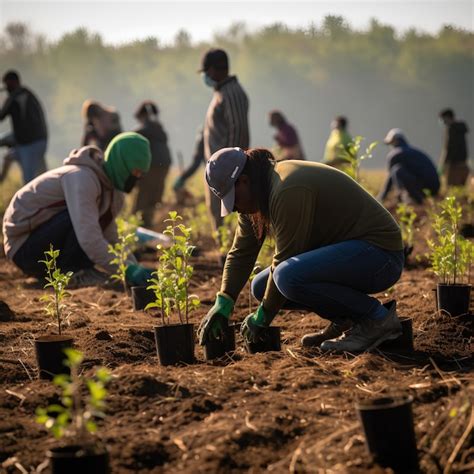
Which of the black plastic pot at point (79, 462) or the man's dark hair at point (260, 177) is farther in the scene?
the man's dark hair at point (260, 177)

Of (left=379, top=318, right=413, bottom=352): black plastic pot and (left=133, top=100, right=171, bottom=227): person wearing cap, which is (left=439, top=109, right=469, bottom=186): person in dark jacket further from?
(left=379, top=318, right=413, bottom=352): black plastic pot

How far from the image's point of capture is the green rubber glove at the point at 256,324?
4191 millimetres

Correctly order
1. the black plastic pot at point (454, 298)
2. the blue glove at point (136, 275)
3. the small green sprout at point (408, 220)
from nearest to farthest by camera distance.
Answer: the black plastic pot at point (454, 298) → the blue glove at point (136, 275) → the small green sprout at point (408, 220)

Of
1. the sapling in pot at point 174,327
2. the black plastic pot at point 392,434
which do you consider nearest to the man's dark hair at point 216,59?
the sapling in pot at point 174,327

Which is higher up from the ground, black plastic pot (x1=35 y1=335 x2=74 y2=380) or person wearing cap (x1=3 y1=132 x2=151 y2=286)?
person wearing cap (x1=3 y1=132 x2=151 y2=286)

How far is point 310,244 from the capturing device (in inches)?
172

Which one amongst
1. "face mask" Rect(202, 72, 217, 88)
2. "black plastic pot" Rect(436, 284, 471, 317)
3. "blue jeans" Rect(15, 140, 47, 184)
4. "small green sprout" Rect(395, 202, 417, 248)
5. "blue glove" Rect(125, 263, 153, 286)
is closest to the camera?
"black plastic pot" Rect(436, 284, 471, 317)

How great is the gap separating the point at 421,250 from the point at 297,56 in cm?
6005

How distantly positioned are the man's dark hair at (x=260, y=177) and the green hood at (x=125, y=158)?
2.39 meters

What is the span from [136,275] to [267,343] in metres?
2.00

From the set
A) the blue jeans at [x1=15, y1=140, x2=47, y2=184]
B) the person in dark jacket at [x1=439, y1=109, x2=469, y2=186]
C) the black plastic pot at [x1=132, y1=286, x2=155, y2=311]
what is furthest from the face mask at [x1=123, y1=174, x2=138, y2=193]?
the person in dark jacket at [x1=439, y1=109, x2=469, y2=186]

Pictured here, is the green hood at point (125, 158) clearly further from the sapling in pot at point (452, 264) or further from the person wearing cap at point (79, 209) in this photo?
the sapling in pot at point (452, 264)

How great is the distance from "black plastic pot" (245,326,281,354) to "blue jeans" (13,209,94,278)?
280 centimetres

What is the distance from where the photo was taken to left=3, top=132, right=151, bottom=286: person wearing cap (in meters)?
6.30
